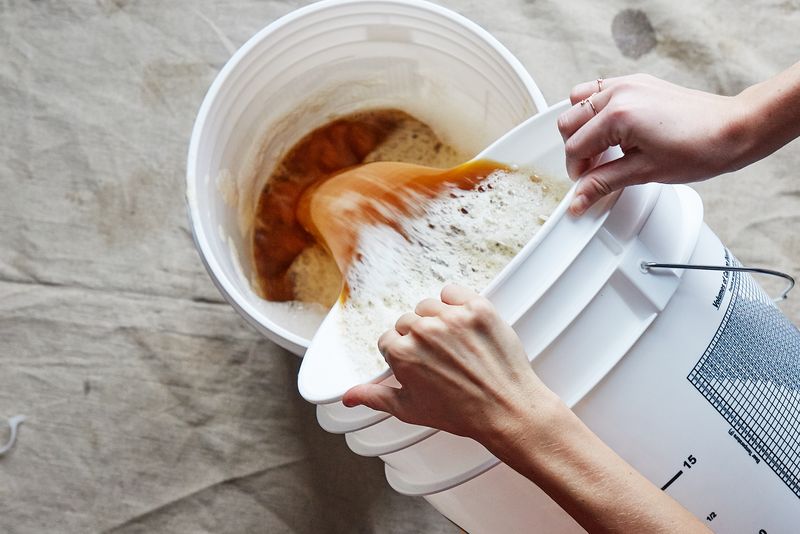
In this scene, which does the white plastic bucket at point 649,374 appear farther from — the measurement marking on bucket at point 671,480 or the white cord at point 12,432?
the white cord at point 12,432

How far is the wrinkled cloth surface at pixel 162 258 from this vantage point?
0.85m

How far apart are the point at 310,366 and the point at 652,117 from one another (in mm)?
299

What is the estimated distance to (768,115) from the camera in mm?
527

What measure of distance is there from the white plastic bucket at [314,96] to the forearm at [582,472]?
21 cm

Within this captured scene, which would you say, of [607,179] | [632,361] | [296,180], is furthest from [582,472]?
[296,180]

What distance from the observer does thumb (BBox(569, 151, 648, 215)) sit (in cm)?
50

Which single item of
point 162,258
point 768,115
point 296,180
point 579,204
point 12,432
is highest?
point 768,115

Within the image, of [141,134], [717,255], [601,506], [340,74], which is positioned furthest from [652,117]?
[141,134]

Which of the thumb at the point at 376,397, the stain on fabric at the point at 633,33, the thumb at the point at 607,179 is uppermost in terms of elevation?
the stain on fabric at the point at 633,33

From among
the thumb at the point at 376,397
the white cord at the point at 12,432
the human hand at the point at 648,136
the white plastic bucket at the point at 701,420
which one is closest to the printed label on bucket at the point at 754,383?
the white plastic bucket at the point at 701,420

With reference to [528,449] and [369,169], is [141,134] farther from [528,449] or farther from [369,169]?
[528,449]

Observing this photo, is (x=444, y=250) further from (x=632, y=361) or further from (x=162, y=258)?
(x=162, y=258)

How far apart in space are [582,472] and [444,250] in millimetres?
211

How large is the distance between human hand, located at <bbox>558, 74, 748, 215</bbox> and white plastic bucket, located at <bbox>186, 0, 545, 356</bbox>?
0.39 ft
